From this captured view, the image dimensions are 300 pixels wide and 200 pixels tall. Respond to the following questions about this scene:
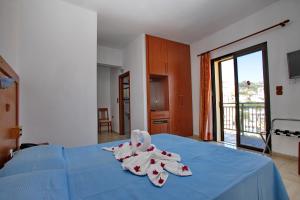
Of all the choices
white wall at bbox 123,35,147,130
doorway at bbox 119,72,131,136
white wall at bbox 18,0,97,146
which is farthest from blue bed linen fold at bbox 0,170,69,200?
doorway at bbox 119,72,131,136

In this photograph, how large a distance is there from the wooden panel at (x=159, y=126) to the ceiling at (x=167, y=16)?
7.54 ft

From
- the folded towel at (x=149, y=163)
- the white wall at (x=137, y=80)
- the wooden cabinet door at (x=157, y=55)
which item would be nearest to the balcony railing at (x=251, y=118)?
the wooden cabinet door at (x=157, y=55)

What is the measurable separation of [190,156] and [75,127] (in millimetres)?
2076

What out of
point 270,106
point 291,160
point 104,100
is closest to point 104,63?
point 104,100

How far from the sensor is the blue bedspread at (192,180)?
2.67 feet

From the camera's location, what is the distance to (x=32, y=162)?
102cm

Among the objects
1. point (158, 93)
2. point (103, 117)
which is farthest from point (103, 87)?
point (158, 93)

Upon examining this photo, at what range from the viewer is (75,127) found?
2637 millimetres

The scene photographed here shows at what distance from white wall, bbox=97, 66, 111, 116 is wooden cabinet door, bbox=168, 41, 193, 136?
115 inches

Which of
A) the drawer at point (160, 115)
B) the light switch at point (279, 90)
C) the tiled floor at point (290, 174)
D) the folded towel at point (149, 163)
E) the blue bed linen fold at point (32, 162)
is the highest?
the light switch at point (279, 90)

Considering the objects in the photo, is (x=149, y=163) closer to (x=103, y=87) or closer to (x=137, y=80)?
(x=137, y=80)

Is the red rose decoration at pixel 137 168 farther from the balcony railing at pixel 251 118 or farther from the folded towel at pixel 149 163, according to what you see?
the balcony railing at pixel 251 118

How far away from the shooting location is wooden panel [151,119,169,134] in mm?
3918

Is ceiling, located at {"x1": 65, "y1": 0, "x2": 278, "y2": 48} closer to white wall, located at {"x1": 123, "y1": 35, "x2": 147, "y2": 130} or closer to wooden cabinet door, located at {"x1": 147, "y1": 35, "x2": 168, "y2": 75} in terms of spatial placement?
wooden cabinet door, located at {"x1": 147, "y1": 35, "x2": 168, "y2": 75}
